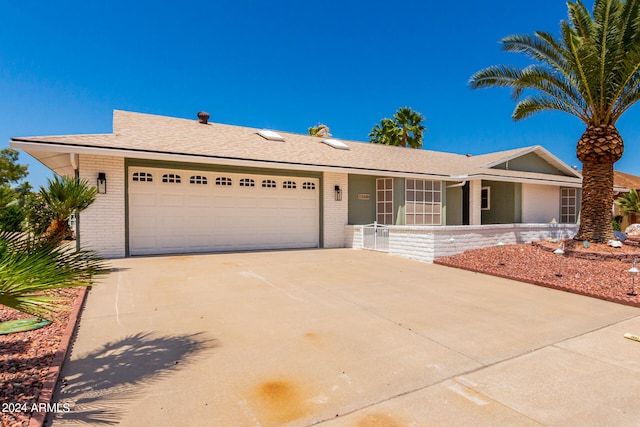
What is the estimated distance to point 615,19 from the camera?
387 inches

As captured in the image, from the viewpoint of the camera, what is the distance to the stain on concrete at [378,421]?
256 cm

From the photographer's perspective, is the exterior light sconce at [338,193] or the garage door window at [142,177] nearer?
the garage door window at [142,177]

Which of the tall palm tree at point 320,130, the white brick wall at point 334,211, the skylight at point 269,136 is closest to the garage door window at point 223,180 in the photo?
the skylight at point 269,136

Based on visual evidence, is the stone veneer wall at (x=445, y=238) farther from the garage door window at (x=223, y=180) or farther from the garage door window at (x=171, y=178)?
the garage door window at (x=171, y=178)

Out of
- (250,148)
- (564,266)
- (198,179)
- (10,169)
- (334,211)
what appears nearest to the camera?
(564,266)

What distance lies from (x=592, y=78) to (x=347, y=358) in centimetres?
1162

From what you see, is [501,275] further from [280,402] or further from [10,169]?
[10,169]

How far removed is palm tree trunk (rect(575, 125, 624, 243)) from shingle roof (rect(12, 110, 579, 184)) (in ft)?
13.5

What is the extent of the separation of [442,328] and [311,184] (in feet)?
31.5

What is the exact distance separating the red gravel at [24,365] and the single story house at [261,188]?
6.27m

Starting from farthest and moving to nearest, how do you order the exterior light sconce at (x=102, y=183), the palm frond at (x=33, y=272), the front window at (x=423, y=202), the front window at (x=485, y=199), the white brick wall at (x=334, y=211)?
the front window at (x=485, y=199) → the front window at (x=423, y=202) → the white brick wall at (x=334, y=211) → the exterior light sconce at (x=102, y=183) → the palm frond at (x=33, y=272)

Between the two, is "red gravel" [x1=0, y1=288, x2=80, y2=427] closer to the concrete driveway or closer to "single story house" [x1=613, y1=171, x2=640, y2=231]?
the concrete driveway

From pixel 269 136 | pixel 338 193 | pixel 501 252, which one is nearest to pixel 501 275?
pixel 501 252

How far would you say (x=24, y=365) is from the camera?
329cm
